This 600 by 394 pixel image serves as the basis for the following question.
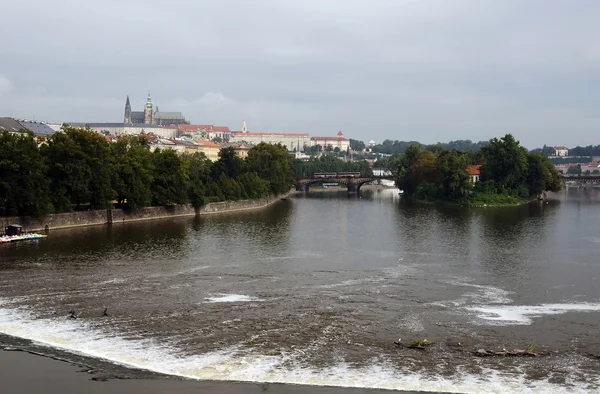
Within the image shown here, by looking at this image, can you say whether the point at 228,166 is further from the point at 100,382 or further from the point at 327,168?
the point at 100,382

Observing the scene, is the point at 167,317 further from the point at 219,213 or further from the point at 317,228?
the point at 219,213

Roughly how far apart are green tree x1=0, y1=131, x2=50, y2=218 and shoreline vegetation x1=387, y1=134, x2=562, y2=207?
58.6 m

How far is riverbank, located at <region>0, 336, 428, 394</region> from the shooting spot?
71.5ft

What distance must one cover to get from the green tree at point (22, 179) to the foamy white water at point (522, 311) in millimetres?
37533

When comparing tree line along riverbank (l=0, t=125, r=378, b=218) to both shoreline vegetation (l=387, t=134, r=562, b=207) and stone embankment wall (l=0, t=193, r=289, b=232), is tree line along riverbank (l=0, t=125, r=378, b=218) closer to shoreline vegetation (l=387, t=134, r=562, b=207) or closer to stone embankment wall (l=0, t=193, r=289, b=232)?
stone embankment wall (l=0, t=193, r=289, b=232)

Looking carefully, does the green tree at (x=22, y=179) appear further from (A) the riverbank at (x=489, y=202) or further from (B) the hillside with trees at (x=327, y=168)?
(B) the hillside with trees at (x=327, y=168)

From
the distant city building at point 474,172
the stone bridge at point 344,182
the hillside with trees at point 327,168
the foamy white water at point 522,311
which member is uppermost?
the hillside with trees at point 327,168

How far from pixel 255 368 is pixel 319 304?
31.1 feet

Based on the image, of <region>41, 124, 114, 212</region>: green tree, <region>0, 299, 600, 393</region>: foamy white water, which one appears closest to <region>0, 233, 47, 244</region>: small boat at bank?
<region>41, 124, 114, 212</region>: green tree

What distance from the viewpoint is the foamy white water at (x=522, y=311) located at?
30281 mm

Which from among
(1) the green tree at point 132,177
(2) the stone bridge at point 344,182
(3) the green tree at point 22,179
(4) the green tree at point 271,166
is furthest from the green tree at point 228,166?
(3) the green tree at point 22,179

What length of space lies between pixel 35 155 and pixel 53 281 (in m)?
23.0

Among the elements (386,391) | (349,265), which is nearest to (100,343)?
(386,391)

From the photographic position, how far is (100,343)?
86.4ft
